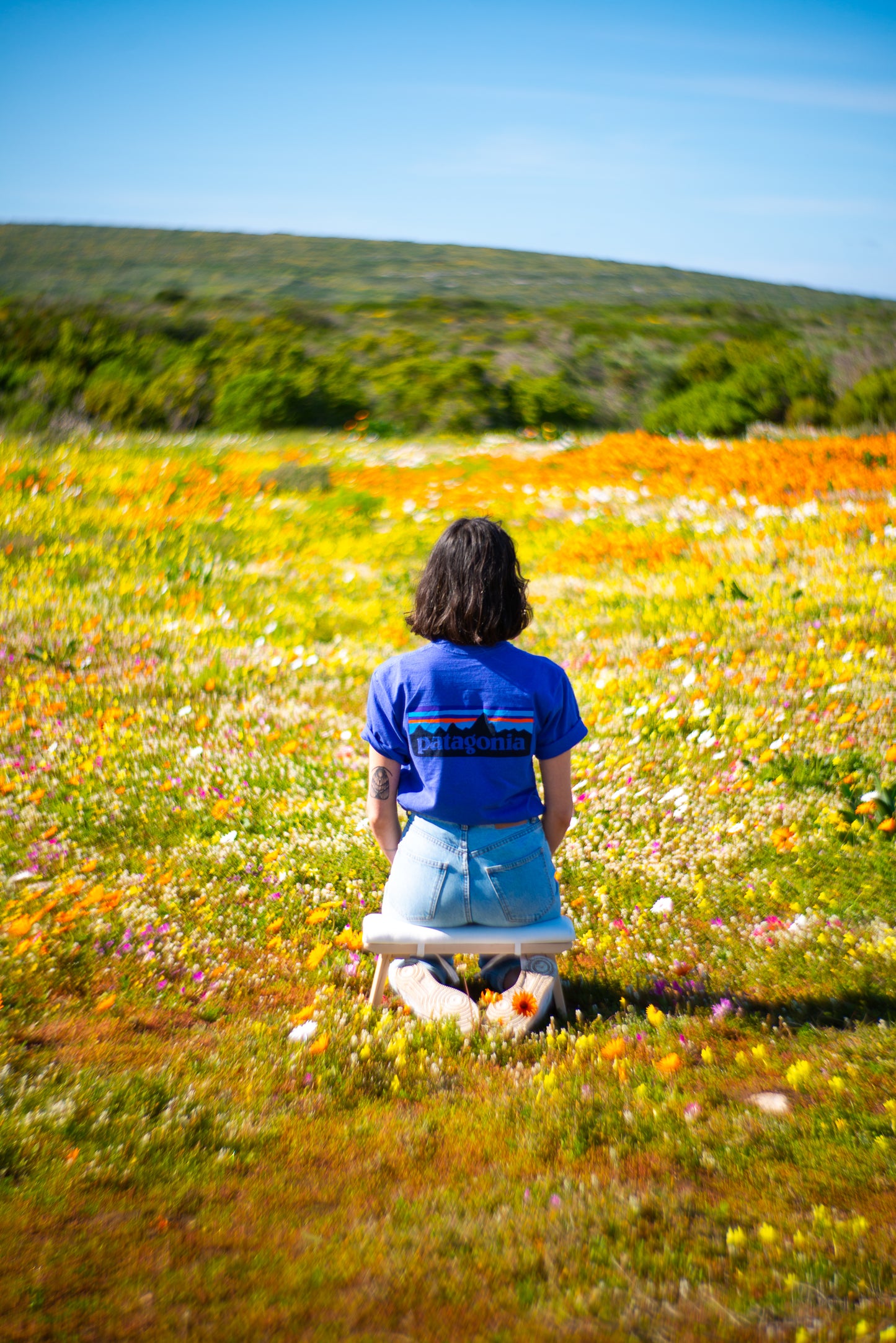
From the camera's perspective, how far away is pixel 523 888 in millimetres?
3457

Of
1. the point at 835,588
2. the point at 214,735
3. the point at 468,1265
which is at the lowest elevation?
the point at 214,735

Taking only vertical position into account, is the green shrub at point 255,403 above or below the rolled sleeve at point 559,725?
above

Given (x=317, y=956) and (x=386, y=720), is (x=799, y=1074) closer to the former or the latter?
(x=386, y=720)

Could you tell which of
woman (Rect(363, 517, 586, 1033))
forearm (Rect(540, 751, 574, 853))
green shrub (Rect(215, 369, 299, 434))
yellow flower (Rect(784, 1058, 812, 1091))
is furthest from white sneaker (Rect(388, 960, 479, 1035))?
green shrub (Rect(215, 369, 299, 434))

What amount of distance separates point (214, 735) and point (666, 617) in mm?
4501

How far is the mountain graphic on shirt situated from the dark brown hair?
0.98 ft

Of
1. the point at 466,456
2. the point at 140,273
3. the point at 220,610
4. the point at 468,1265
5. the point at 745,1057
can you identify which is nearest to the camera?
the point at 468,1265

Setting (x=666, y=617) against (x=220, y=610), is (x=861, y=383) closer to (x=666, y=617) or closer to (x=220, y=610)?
(x=666, y=617)

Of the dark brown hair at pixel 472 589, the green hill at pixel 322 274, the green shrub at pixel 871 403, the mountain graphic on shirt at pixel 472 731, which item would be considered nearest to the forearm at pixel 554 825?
the mountain graphic on shirt at pixel 472 731

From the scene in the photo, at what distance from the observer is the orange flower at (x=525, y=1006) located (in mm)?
3498

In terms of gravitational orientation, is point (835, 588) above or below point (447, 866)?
above

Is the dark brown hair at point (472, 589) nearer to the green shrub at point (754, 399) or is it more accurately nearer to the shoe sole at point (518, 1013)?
the shoe sole at point (518, 1013)

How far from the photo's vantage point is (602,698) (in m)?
6.94

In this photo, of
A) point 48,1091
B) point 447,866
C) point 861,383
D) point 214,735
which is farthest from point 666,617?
point 861,383
